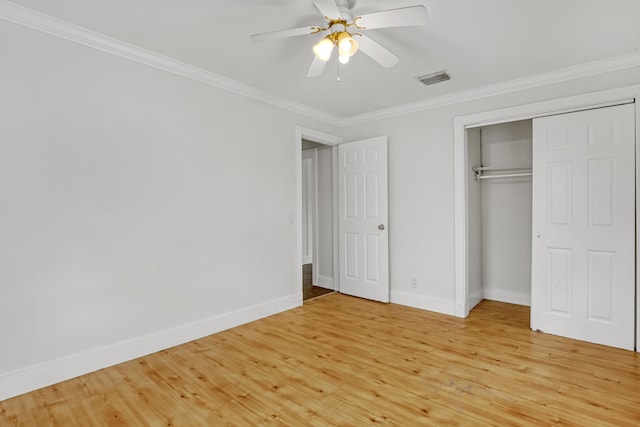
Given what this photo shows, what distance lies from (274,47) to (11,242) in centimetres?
231

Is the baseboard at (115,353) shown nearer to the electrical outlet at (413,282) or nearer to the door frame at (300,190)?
the door frame at (300,190)

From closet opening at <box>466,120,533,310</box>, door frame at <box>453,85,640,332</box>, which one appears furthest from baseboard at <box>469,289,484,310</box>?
door frame at <box>453,85,640,332</box>

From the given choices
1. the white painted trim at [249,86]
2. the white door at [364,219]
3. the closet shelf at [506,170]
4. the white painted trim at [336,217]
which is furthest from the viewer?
the white painted trim at [336,217]

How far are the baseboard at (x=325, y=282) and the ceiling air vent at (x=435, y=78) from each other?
3008mm

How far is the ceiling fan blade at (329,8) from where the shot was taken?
1901mm

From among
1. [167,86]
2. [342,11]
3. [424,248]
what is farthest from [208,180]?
[424,248]

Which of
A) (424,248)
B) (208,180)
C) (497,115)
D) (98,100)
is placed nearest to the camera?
(98,100)

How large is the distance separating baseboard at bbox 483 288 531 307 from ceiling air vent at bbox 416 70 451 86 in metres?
2.78

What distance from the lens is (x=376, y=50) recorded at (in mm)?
2332

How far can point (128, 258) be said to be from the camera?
9.05 ft

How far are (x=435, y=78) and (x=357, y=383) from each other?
287cm

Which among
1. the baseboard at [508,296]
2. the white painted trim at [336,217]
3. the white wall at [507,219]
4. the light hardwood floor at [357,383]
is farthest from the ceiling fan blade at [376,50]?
the baseboard at [508,296]

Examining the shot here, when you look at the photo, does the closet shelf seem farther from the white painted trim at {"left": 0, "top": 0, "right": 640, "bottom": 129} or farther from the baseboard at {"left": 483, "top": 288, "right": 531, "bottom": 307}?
the baseboard at {"left": 483, "top": 288, "right": 531, "bottom": 307}

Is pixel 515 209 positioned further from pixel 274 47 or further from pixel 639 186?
pixel 274 47
